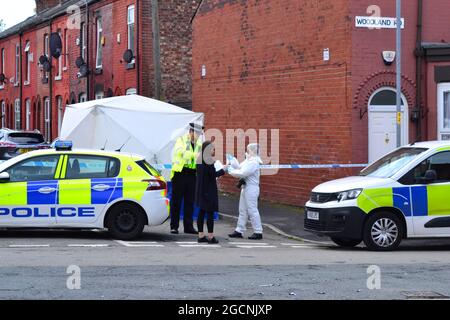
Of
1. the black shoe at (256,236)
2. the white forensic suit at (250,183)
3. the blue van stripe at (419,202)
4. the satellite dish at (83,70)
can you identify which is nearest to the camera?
the blue van stripe at (419,202)

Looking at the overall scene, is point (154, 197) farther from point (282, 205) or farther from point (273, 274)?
point (282, 205)

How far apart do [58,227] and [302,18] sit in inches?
371

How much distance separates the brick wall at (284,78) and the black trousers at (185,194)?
4546mm

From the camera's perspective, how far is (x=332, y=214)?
13.9 meters

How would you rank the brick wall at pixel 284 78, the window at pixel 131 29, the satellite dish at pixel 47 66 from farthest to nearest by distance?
the satellite dish at pixel 47 66 < the window at pixel 131 29 < the brick wall at pixel 284 78

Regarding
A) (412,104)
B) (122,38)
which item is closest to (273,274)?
(412,104)

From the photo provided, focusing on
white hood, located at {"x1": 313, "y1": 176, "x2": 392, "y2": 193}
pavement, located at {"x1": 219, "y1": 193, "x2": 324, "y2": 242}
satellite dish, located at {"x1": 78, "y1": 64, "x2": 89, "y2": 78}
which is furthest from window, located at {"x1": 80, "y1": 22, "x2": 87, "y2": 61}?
white hood, located at {"x1": 313, "y1": 176, "x2": 392, "y2": 193}

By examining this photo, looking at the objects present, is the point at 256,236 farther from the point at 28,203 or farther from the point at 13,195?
the point at 13,195

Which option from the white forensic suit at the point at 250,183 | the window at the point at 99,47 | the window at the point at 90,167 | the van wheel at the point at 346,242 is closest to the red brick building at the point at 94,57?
the window at the point at 99,47

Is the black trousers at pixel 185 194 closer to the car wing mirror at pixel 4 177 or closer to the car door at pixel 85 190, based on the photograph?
the car door at pixel 85 190

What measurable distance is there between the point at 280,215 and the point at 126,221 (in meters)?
5.86

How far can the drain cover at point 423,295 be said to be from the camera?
9.14 metres

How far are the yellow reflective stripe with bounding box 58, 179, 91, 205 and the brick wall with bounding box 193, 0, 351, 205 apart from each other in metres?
7.17
